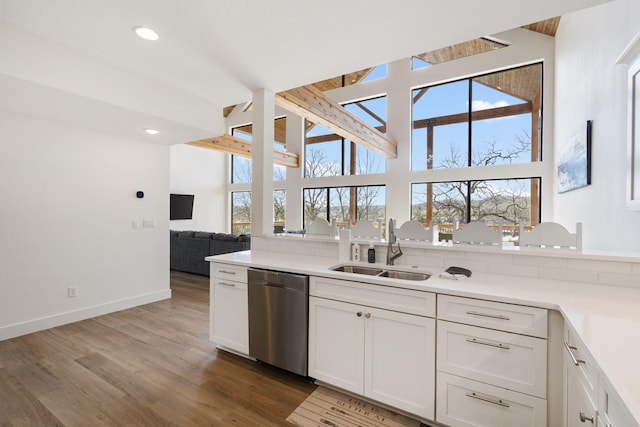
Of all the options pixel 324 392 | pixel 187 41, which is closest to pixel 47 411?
pixel 324 392

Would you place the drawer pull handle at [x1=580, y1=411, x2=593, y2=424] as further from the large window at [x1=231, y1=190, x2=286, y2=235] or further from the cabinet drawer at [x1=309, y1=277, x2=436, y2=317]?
the large window at [x1=231, y1=190, x2=286, y2=235]

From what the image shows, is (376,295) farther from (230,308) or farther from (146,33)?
(146,33)

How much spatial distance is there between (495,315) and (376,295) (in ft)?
2.15

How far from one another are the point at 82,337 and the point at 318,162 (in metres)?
6.01

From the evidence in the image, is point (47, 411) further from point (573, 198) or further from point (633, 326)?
point (573, 198)

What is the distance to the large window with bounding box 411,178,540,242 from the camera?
5574mm

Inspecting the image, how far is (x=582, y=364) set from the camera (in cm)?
117

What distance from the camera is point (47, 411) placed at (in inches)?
74.7

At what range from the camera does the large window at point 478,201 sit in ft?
18.3

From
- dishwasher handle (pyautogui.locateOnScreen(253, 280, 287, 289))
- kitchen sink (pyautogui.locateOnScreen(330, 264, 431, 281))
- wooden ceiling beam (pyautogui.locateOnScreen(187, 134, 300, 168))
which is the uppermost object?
wooden ceiling beam (pyautogui.locateOnScreen(187, 134, 300, 168))

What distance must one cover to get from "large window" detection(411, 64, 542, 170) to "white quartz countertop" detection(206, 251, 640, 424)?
4.76 meters

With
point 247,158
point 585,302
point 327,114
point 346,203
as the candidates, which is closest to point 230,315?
point 585,302

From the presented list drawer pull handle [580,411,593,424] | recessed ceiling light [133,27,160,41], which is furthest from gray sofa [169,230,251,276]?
drawer pull handle [580,411,593,424]

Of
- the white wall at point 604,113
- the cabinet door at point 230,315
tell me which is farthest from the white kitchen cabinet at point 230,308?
the white wall at point 604,113
